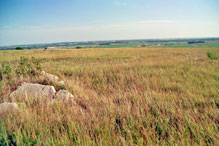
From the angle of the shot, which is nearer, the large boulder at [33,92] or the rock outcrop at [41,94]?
the rock outcrop at [41,94]

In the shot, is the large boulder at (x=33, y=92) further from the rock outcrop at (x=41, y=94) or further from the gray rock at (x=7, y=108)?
the gray rock at (x=7, y=108)

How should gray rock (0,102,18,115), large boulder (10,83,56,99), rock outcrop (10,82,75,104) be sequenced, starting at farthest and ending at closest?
large boulder (10,83,56,99)
rock outcrop (10,82,75,104)
gray rock (0,102,18,115)

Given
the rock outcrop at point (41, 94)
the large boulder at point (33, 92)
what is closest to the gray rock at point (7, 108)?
the rock outcrop at point (41, 94)

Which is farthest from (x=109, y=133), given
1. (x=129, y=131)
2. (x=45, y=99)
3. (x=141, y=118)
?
(x=45, y=99)

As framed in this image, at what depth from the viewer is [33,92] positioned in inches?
153

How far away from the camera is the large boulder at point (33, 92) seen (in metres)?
3.61

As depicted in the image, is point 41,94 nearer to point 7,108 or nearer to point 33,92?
point 33,92

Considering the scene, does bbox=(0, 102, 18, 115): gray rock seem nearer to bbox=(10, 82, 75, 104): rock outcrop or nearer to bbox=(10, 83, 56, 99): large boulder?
bbox=(10, 82, 75, 104): rock outcrop

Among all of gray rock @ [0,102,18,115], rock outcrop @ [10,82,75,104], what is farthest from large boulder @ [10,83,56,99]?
gray rock @ [0,102,18,115]

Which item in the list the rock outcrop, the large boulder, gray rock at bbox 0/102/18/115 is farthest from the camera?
the large boulder

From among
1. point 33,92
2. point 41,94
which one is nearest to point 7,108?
point 41,94

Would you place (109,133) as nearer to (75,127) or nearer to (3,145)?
(75,127)

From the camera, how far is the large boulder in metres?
3.61

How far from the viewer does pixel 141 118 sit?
2518 mm
